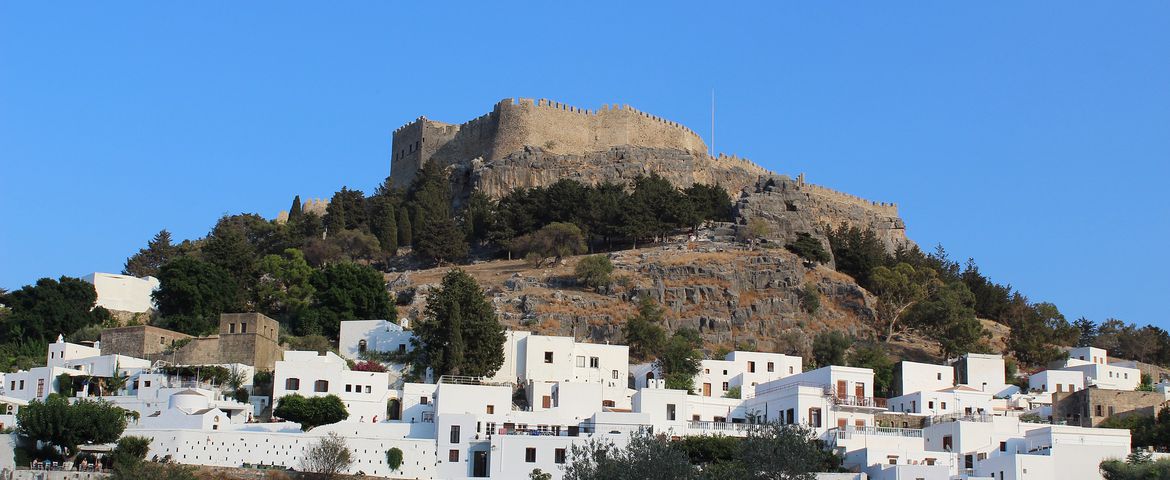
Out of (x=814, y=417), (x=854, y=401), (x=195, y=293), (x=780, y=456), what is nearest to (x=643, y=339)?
(x=854, y=401)

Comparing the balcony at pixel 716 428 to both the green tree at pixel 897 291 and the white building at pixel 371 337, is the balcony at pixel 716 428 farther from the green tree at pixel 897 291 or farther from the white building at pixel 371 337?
the green tree at pixel 897 291

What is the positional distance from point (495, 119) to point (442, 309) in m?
38.2

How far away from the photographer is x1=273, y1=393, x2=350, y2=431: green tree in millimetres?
48969

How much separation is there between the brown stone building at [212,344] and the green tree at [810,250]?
3106 cm

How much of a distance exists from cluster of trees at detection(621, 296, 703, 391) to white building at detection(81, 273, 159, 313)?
22.2 m

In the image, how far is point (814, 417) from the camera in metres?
50.7

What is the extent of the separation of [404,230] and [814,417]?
118ft

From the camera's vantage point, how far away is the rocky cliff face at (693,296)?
66375mm

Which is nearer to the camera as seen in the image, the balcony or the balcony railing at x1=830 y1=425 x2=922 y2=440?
the balcony railing at x1=830 y1=425 x2=922 y2=440

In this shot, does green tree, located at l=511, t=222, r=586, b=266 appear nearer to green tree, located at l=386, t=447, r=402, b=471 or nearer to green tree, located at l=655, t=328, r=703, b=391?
green tree, located at l=655, t=328, r=703, b=391

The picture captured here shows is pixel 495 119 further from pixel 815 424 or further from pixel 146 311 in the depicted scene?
pixel 815 424

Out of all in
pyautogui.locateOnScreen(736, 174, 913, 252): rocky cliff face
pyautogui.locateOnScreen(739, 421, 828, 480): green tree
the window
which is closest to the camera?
pyautogui.locateOnScreen(739, 421, 828, 480): green tree

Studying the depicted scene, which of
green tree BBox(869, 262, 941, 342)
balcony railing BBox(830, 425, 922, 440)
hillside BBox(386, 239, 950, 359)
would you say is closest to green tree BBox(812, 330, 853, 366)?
hillside BBox(386, 239, 950, 359)

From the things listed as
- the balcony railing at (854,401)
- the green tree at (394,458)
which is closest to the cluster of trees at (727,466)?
the green tree at (394,458)
